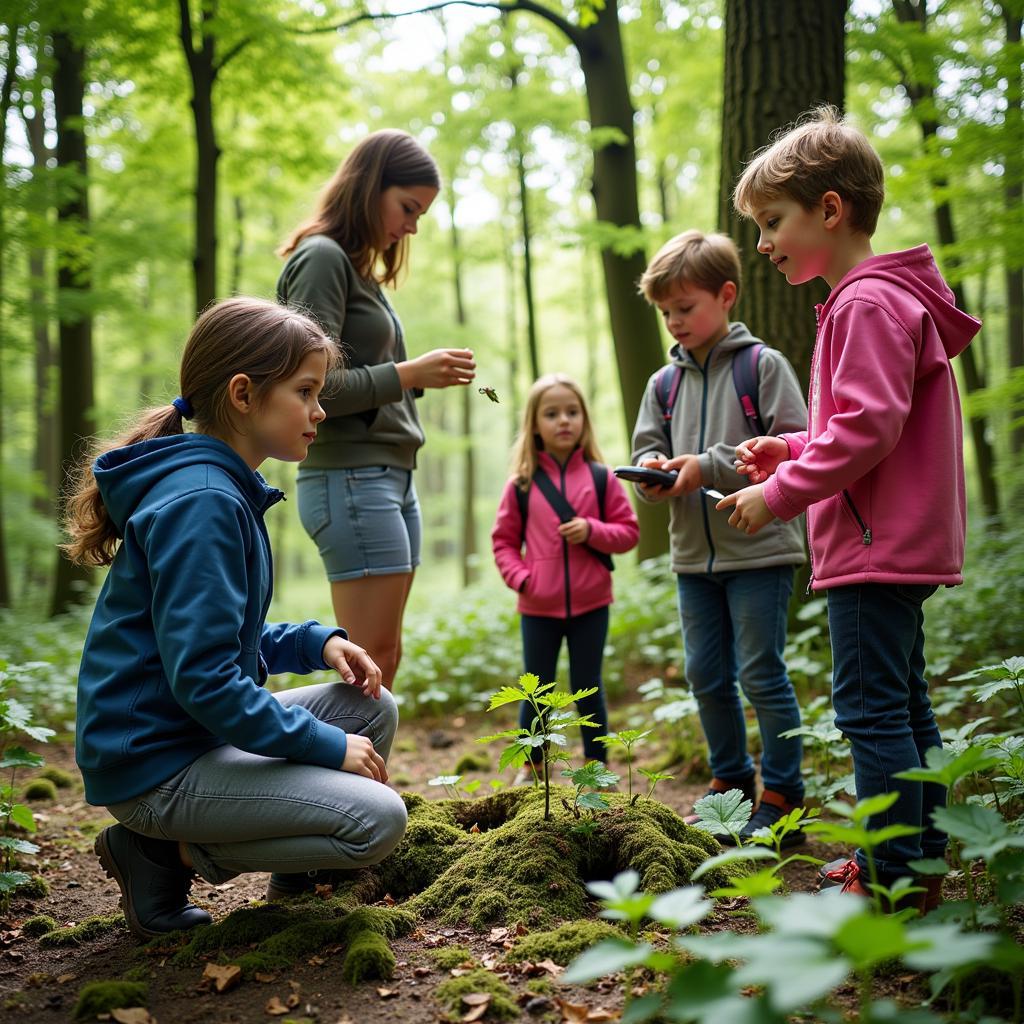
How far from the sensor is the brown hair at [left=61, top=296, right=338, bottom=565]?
2.41m

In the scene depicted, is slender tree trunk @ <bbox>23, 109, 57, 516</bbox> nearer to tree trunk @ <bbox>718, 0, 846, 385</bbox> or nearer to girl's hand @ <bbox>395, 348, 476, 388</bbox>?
girl's hand @ <bbox>395, 348, 476, 388</bbox>

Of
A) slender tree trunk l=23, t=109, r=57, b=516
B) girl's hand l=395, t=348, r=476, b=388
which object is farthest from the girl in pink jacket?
slender tree trunk l=23, t=109, r=57, b=516

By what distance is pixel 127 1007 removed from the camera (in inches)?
74.1

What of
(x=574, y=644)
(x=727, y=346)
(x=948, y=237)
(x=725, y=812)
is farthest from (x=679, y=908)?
(x=948, y=237)

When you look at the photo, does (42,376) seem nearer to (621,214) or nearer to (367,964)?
(621,214)

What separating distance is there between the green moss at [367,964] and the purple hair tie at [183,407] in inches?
61.2

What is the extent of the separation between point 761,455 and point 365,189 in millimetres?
1877

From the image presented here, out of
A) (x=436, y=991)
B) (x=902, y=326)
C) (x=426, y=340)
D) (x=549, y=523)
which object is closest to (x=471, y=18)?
(x=426, y=340)

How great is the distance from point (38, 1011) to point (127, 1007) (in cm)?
26

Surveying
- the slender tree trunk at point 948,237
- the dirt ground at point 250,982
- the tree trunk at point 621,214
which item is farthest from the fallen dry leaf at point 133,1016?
the slender tree trunk at point 948,237

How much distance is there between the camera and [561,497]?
408 centimetres

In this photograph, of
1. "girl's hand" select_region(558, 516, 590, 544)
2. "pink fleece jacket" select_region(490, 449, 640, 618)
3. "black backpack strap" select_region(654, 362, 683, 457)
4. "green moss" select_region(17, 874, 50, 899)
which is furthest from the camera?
"pink fleece jacket" select_region(490, 449, 640, 618)

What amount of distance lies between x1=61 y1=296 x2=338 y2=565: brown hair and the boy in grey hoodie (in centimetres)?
151

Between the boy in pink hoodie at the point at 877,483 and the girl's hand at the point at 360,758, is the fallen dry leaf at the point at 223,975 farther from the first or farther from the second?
the boy in pink hoodie at the point at 877,483
